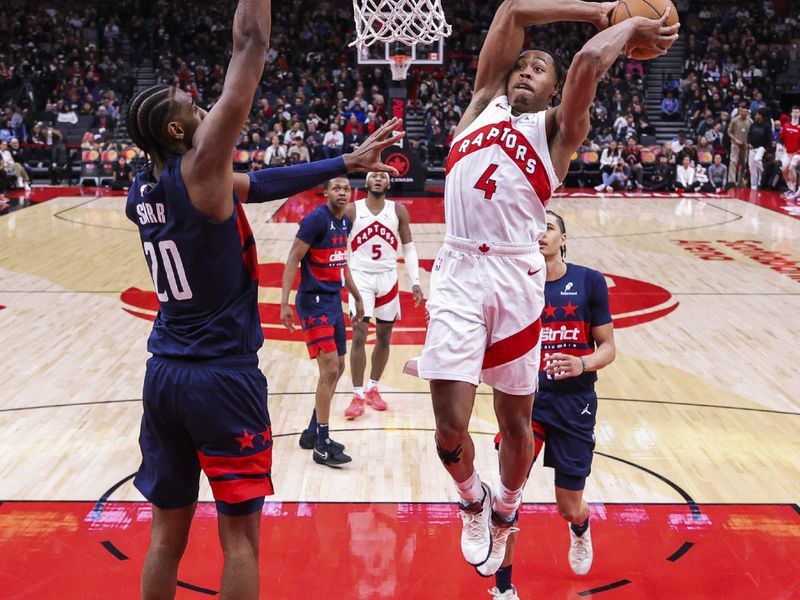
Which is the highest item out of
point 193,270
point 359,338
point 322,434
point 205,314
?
point 193,270

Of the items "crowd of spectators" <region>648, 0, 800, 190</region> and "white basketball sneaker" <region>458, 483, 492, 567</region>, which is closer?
"white basketball sneaker" <region>458, 483, 492, 567</region>

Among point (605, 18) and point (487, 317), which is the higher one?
point (605, 18)

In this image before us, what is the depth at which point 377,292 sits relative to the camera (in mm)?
7406

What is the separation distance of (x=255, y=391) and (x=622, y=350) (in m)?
5.93

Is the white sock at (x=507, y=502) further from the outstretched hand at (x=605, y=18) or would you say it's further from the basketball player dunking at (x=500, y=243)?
the outstretched hand at (x=605, y=18)

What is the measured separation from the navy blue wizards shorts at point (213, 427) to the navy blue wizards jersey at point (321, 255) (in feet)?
10.4

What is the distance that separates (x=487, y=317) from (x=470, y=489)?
2.41ft

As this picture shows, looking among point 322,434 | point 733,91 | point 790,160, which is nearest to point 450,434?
point 322,434

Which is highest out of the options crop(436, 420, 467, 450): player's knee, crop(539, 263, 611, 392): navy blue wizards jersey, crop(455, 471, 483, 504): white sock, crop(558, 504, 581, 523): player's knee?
crop(539, 263, 611, 392): navy blue wizards jersey

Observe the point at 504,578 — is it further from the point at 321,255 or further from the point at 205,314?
the point at 321,255

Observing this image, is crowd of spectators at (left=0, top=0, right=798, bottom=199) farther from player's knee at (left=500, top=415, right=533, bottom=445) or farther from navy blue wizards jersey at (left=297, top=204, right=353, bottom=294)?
player's knee at (left=500, top=415, right=533, bottom=445)

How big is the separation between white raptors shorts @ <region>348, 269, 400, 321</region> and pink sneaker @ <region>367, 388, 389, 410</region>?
0.57m

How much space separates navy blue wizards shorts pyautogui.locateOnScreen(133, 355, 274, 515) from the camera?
3.26 metres

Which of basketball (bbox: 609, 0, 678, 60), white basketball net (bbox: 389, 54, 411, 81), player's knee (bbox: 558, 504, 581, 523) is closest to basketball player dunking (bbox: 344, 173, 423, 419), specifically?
player's knee (bbox: 558, 504, 581, 523)
